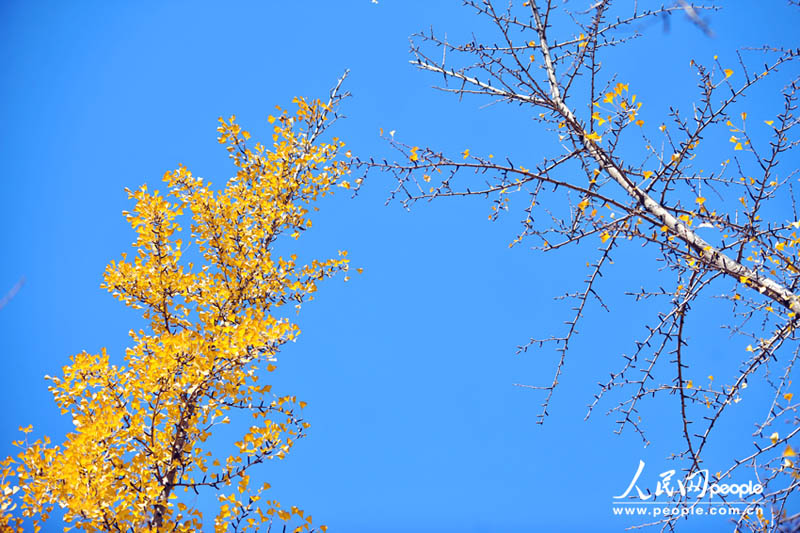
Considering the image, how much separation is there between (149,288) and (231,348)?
48.2 inches

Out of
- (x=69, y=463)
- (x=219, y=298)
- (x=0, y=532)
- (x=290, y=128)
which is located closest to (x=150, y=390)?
(x=69, y=463)

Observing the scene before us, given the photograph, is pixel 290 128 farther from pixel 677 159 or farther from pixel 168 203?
pixel 677 159

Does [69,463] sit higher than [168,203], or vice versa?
[168,203]

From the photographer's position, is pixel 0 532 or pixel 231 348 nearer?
pixel 0 532

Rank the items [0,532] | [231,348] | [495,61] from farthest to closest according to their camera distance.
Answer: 1. [231,348]
2. [0,532]
3. [495,61]

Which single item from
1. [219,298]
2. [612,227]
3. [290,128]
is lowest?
[612,227]

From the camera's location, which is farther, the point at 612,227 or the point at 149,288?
the point at 149,288

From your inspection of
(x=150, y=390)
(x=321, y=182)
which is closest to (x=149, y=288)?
(x=150, y=390)

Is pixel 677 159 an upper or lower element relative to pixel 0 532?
upper

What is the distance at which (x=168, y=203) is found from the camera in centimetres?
444

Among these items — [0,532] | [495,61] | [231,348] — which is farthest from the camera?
[231,348]

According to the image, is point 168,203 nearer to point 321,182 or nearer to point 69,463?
point 321,182

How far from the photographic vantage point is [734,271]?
2.45 meters

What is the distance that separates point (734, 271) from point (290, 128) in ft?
13.2
